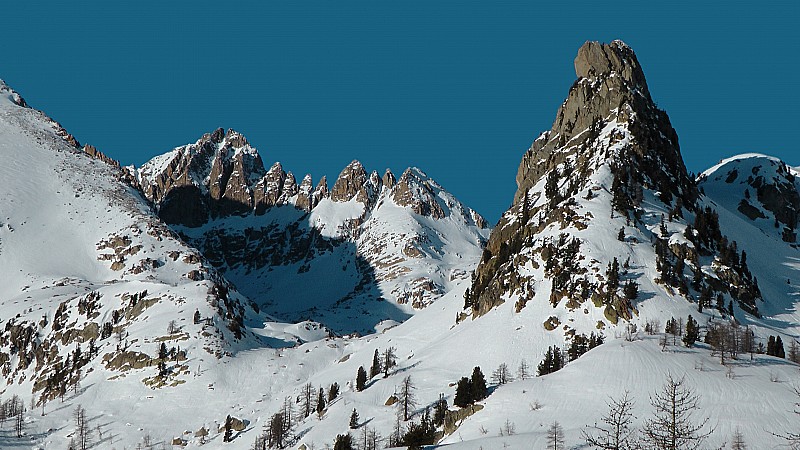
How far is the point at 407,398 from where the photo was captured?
116000mm

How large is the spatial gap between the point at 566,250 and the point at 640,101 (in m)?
73.4

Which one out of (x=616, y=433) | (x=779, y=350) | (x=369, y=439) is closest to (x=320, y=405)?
(x=369, y=439)

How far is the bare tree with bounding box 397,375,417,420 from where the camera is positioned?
11424 centimetres

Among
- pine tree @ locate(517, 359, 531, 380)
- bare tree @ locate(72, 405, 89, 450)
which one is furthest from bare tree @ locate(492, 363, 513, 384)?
bare tree @ locate(72, 405, 89, 450)

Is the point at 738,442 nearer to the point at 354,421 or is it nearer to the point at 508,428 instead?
the point at 508,428

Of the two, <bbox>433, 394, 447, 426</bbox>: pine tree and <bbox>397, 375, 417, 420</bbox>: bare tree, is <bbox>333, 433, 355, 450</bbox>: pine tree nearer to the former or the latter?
<bbox>433, 394, 447, 426</bbox>: pine tree

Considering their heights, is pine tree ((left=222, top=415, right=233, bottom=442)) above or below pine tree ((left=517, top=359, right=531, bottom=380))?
below

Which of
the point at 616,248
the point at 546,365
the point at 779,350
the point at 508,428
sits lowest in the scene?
the point at 508,428

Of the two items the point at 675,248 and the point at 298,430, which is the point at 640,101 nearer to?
the point at 675,248

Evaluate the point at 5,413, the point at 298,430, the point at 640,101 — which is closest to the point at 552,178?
the point at 640,101

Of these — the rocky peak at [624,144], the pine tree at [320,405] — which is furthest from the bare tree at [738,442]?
the rocky peak at [624,144]

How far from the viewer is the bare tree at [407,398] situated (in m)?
114

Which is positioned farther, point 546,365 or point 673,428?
point 546,365

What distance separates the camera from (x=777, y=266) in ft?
563
